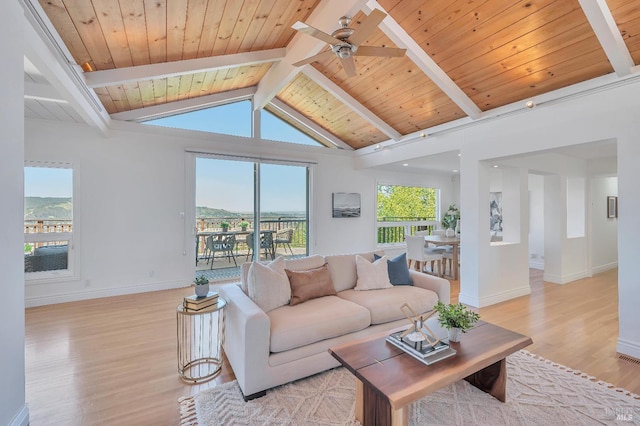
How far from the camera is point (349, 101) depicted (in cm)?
486

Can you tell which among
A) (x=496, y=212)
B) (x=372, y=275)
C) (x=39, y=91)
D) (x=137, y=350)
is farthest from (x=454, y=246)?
(x=39, y=91)

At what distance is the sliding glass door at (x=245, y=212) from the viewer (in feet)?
17.2

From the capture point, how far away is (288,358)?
2.14m

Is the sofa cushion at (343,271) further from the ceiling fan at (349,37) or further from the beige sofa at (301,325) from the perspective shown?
the ceiling fan at (349,37)

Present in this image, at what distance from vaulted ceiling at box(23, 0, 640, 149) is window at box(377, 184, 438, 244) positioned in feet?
9.41

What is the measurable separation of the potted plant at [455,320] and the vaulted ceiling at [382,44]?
8.43 feet

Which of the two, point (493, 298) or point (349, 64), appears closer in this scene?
point (349, 64)

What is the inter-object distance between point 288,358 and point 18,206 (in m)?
2.02

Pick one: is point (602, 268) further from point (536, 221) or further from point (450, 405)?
point (450, 405)

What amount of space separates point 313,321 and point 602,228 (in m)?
7.45

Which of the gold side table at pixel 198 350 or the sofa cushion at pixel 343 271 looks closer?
the gold side table at pixel 198 350

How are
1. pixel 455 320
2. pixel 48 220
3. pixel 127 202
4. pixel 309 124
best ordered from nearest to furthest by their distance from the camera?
pixel 455 320 → pixel 48 220 → pixel 127 202 → pixel 309 124

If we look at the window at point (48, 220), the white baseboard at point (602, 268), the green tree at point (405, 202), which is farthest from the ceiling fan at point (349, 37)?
the white baseboard at point (602, 268)

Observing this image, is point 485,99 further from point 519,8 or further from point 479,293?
point 479,293
